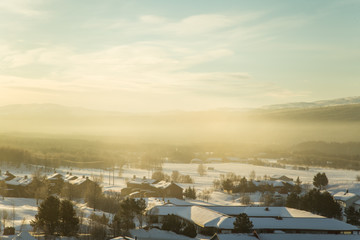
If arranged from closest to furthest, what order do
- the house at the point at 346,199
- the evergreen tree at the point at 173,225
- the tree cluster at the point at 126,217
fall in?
the tree cluster at the point at 126,217 → the evergreen tree at the point at 173,225 → the house at the point at 346,199

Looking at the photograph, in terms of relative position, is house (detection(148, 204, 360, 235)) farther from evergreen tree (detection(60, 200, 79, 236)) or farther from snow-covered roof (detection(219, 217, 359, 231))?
evergreen tree (detection(60, 200, 79, 236))

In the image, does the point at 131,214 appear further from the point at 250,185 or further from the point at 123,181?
the point at 123,181

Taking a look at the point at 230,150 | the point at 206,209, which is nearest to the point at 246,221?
the point at 206,209

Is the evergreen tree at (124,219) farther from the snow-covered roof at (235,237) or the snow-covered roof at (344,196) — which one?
the snow-covered roof at (344,196)

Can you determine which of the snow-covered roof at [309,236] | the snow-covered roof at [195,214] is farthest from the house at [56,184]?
the snow-covered roof at [309,236]

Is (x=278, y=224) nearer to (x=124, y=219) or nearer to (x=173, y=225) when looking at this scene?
(x=173, y=225)

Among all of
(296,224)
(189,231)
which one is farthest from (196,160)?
(189,231)
